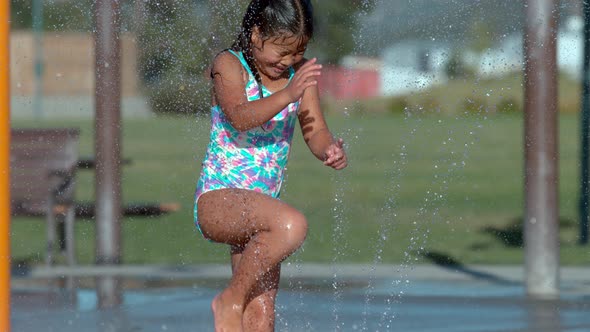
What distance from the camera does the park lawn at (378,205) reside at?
8.37 m

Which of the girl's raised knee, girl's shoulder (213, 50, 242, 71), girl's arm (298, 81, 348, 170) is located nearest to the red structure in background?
girl's arm (298, 81, 348, 170)

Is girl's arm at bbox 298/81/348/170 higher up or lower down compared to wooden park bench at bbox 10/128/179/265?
higher up

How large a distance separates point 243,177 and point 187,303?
1956 mm

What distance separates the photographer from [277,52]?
3896 mm

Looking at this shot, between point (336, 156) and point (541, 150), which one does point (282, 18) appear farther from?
point (541, 150)

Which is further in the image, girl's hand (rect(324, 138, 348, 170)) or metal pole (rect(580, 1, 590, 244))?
metal pole (rect(580, 1, 590, 244))

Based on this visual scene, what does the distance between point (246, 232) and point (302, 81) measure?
20.7 inches

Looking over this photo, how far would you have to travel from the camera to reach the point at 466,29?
34.3 metres

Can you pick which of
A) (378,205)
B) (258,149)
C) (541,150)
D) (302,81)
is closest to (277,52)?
(302,81)

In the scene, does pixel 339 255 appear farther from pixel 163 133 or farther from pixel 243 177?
pixel 163 133

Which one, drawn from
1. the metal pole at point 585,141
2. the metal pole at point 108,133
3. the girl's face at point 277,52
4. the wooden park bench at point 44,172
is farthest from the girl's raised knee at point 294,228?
the metal pole at point 585,141

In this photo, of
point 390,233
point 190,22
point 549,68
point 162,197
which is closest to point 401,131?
point 190,22

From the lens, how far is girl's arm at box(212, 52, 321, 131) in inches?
146

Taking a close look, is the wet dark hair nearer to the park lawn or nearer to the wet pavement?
the wet pavement
